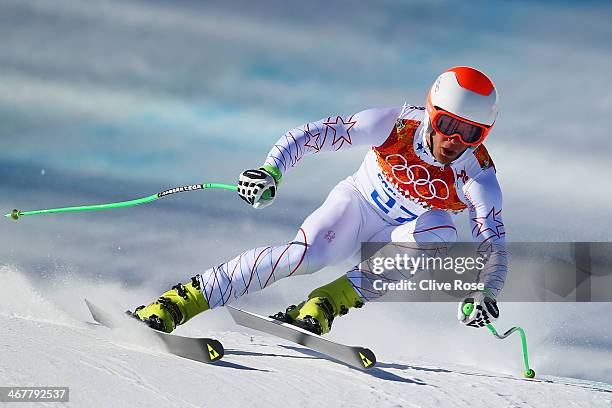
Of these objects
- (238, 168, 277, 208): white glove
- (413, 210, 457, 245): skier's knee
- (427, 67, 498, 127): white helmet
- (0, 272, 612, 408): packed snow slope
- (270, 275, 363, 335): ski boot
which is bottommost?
(0, 272, 612, 408): packed snow slope

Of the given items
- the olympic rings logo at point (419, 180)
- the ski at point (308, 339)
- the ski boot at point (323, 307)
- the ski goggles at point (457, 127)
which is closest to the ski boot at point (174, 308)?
the ski at point (308, 339)

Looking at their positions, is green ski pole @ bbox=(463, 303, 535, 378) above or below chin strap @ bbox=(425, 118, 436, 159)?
below

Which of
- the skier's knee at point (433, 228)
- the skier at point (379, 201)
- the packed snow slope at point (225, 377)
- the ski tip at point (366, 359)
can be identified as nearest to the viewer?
the packed snow slope at point (225, 377)

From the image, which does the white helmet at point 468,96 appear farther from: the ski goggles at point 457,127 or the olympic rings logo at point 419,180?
the olympic rings logo at point 419,180

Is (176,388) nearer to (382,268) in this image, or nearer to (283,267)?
(283,267)

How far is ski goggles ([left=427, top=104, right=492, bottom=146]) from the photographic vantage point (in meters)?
5.51

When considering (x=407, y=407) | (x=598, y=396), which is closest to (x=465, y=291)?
(x=598, y=396)

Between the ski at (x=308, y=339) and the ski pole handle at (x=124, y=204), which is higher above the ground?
the ski pole handle at (x=124, y=204)

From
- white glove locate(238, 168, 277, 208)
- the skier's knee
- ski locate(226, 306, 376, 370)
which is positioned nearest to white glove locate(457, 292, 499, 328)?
the skier's knee

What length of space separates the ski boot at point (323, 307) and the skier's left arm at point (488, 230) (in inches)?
35.5

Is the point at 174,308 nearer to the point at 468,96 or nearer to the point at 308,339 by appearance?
the point at 308,339

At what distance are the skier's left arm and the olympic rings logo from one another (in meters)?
0.19

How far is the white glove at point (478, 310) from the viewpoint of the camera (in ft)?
18.1

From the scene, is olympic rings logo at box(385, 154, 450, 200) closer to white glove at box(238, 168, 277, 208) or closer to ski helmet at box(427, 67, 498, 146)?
ski helmet at box(427, 67, 498, 146)
